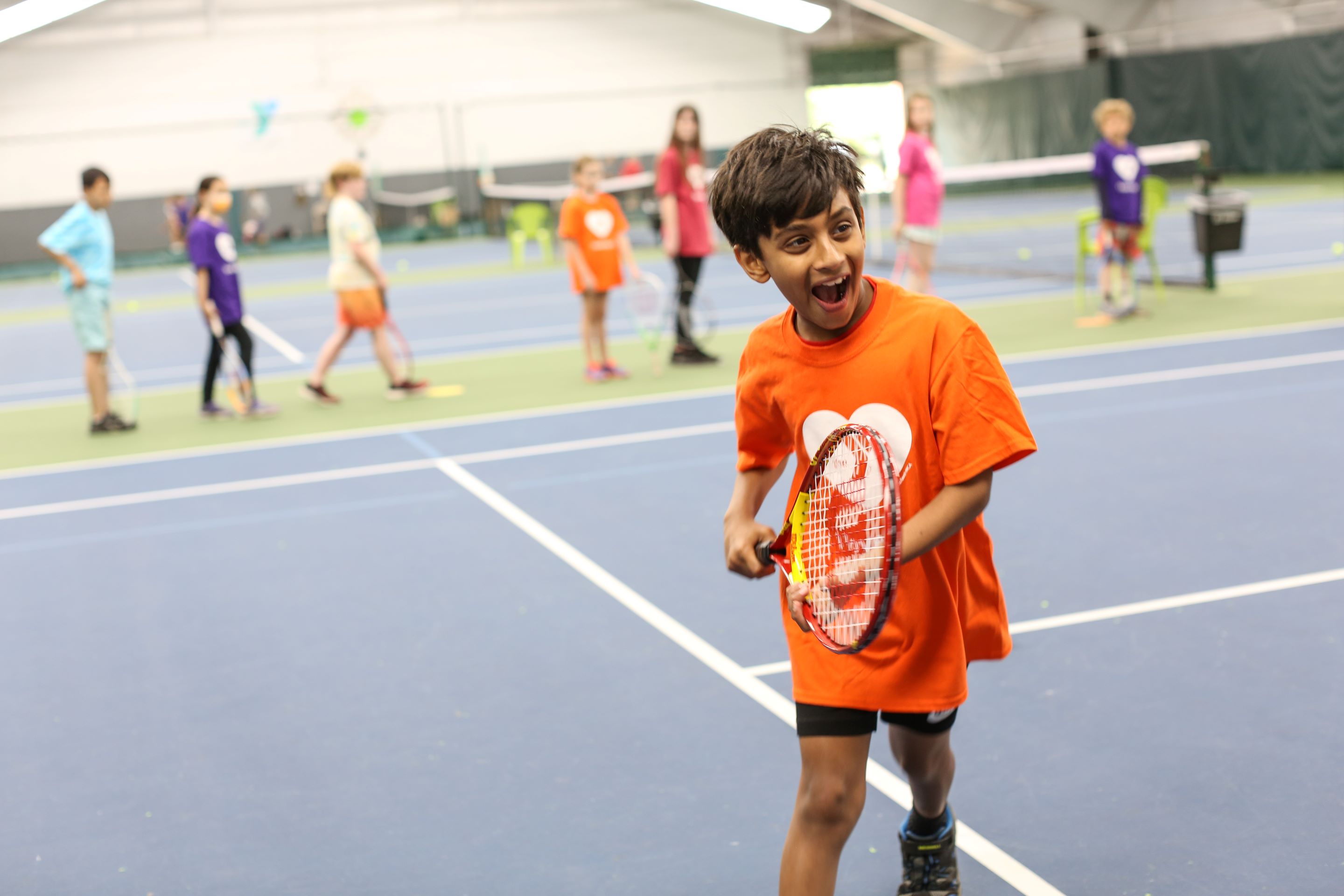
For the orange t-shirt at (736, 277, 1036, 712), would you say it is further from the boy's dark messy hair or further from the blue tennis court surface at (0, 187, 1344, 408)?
the blue tennis court surface at (0, 187, 1344, 408)

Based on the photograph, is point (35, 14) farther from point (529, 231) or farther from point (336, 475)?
point (336, 475)

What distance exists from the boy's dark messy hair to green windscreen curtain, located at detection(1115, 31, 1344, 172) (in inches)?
1032

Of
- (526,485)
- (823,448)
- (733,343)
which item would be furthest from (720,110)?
(823,448)

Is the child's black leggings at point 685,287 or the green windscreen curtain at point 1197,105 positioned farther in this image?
the green windscreen curtain at point 1197,105

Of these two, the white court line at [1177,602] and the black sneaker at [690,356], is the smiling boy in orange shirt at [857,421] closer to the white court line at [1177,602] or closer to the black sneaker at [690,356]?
the white court line at [1177,602]

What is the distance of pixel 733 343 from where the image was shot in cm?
1138

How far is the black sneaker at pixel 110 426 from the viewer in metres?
9.13

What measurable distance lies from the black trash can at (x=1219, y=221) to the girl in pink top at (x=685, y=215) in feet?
14.0

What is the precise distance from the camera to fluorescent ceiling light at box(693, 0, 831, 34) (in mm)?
31438

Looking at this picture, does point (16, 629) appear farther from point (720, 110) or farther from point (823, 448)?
point (720, 110)

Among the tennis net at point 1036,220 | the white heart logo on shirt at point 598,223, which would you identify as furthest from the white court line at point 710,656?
the tennis net at point 1036,220

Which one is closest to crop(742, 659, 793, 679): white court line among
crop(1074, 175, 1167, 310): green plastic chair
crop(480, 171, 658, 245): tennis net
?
crop(1074, 175, 1167, 310): green plastic chair

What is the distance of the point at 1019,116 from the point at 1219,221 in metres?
22.1

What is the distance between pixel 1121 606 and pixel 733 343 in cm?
721
